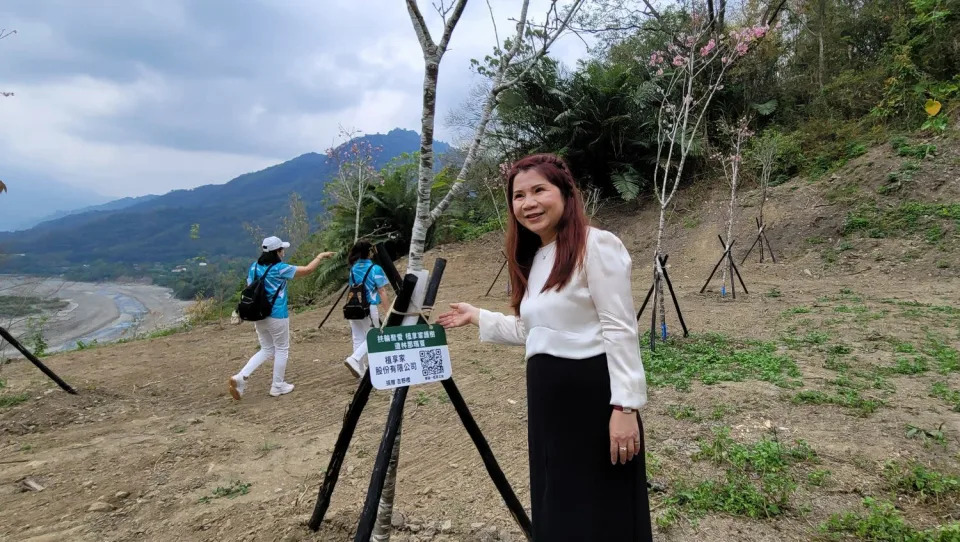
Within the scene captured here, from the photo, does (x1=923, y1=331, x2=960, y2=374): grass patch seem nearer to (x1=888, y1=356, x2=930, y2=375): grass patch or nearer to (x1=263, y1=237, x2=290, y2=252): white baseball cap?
(x1=888, y1=356, x2=930, y2=375): grass patch

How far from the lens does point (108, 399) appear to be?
5012 millimetres

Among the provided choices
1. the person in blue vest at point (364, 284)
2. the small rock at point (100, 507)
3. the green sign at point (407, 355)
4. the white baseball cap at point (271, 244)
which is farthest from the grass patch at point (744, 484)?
the white baseball cap at point (271, 244)

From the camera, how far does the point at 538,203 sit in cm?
161

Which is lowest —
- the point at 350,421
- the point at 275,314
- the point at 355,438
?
the point at 355,438

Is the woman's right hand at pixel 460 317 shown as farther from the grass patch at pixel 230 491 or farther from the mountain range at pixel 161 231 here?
the mountain range at pixel 161 231

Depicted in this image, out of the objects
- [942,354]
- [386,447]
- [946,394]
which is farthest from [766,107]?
[386,447]

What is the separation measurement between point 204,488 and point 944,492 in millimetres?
4262

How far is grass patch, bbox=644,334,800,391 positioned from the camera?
14.5ft

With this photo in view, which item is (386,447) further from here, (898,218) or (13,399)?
(898,218)

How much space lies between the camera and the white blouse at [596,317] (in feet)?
4.70

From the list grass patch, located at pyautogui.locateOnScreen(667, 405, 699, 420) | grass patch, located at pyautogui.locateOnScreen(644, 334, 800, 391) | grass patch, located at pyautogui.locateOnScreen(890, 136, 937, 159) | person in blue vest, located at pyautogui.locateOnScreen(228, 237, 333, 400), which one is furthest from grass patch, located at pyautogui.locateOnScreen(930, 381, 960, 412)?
grass patch, located at pyautogui.locateOnScreen(890, 136, 937, 159)

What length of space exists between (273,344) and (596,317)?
438 centimetres

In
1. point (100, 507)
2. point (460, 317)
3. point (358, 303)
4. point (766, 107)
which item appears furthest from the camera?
point (766, 107)

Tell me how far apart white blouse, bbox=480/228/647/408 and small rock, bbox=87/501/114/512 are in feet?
9.87
